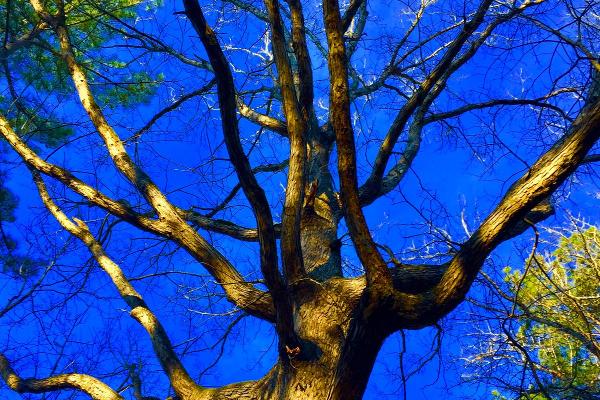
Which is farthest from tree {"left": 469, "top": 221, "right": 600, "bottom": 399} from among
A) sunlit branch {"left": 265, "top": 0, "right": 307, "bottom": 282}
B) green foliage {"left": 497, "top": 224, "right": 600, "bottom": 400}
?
sunlit branch {"left": 265, "top": 0, "right": 307, "bottom": 282}

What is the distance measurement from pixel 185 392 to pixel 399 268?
1.24 metres

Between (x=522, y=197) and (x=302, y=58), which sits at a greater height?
(x=302, y=58)

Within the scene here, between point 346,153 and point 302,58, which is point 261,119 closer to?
point 302,58

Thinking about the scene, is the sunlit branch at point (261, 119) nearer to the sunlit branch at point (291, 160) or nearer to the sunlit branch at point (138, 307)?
the sunlit branch at point (138, 307)

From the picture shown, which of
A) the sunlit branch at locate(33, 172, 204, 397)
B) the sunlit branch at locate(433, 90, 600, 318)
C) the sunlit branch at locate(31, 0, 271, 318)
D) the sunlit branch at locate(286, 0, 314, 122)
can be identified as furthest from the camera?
the sunlit branch at locate(286, 0, 314, 122)

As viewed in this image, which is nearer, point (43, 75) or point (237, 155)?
point (237, 155)

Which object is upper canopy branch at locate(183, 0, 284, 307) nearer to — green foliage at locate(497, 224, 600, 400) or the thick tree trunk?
the thick tree trunk

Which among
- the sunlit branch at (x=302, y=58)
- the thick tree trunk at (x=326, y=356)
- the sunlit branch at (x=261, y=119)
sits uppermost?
the sunlit branch at (x=261, y=119)

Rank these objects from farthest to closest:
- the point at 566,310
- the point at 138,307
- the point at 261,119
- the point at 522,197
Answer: the point at 566,310, the point at 261,119, the point at 138,307, the point at 522,197

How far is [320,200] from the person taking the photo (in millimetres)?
3773

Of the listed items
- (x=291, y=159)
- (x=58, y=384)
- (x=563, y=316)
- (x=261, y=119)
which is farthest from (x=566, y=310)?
(x=58, y=384)

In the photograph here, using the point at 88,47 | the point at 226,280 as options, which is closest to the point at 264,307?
the point at 226,280

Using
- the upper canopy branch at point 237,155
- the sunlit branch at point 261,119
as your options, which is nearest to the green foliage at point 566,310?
the sunlit branch at point 261,119

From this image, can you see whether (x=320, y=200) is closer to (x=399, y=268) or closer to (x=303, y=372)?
(x=399, y=268)
